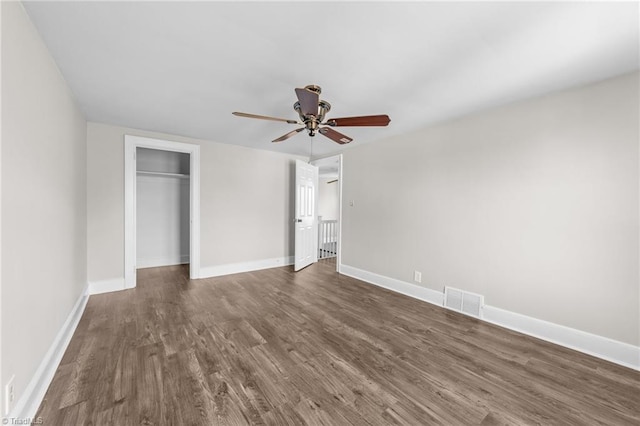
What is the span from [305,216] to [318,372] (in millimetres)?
3404

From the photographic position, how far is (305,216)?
5.12m

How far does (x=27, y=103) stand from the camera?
156cm

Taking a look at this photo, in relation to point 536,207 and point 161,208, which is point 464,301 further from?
point 161,208

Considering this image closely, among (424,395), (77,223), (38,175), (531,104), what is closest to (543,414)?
(424,395)

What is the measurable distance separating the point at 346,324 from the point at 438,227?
1.75 metres

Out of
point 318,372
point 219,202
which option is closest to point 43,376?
point 318,372

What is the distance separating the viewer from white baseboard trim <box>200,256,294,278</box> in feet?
14.6

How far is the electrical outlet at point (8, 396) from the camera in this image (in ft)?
4.14

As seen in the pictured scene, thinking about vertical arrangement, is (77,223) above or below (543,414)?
above

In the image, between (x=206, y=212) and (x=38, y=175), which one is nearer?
(x=38, y=175)

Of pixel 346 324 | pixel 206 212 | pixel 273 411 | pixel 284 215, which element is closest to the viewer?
pixel 273 411

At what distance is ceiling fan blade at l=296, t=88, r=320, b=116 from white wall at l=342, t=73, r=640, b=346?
2.07 m

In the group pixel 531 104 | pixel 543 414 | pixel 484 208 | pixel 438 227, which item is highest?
pixel 531 104

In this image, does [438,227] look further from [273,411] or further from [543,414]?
[273,411]
